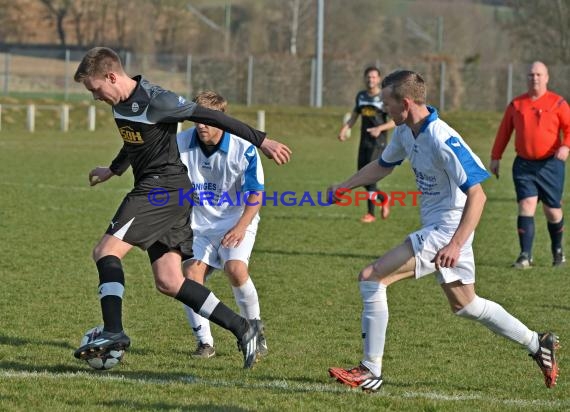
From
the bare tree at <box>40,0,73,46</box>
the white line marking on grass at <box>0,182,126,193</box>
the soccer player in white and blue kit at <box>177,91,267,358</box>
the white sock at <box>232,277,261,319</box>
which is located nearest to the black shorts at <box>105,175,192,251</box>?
the soccer player in white and blue kit at <box>177,91,267,358</box>

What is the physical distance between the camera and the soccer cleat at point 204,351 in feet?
22.8

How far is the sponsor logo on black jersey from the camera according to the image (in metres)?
6.33

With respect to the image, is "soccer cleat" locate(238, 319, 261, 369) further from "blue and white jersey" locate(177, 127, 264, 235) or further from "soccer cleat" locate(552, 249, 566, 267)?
"soccer cleat" locate(552, 249, 566, 267)

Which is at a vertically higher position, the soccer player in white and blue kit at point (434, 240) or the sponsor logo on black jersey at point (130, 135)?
the sponsor logo on black jersey at point (130, 135)

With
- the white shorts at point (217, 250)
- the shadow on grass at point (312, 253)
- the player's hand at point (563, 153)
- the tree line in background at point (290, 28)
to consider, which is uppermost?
the tree line in background at point (290, 28)

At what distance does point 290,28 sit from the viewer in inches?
2771

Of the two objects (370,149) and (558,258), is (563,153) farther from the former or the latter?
(370,149)

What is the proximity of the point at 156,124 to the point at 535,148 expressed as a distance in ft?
19.0

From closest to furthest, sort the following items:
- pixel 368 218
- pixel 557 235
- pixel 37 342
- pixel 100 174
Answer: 1. pixel 100 174
2. pixel 37 342
3. pixel 557 235
4. pixel 368 218

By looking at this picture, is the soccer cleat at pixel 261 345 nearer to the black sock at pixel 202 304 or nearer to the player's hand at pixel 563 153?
the black sock at pixel 202 304

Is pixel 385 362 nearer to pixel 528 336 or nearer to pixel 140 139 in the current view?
pixel 528 336

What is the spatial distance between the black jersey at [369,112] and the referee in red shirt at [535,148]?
3.98m

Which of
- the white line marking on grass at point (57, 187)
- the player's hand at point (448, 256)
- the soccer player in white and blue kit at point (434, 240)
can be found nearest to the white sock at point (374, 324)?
the soccer player in white and blue kit at point (434, 240)

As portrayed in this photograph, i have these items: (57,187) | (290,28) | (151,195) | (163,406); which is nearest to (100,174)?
(151,195)
